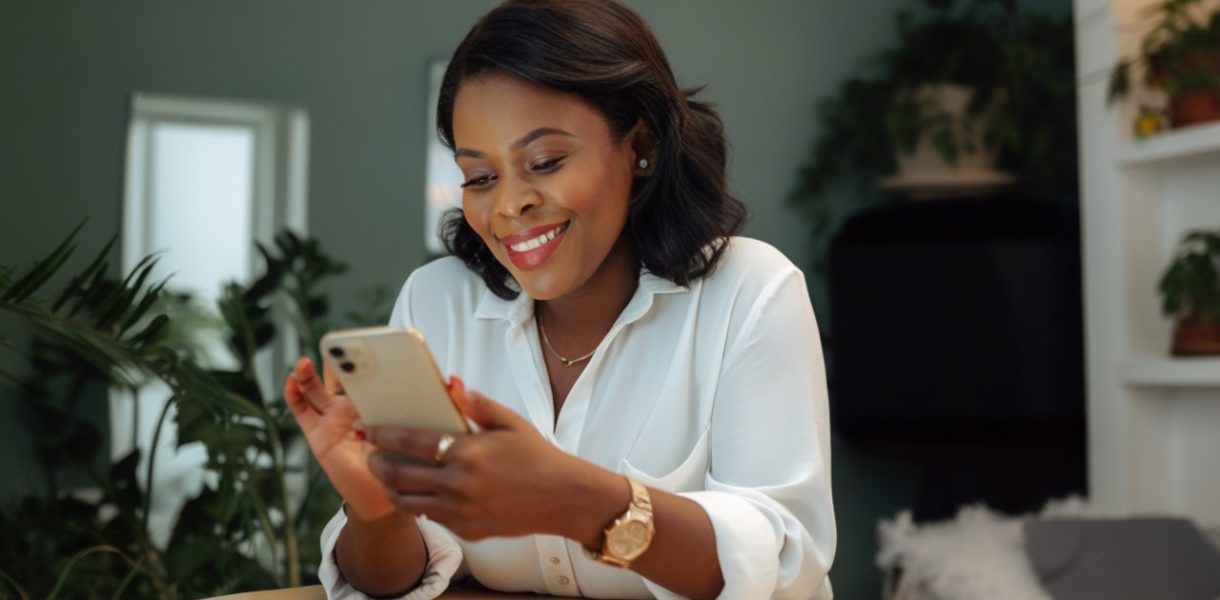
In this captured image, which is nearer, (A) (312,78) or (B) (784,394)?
(B) (784,394)

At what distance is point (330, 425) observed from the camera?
0.87 metres

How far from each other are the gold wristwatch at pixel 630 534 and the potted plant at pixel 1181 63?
6.69 ft

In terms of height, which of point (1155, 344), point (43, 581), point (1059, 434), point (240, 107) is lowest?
point (43, 581)

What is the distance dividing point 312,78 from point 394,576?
2.01 metres

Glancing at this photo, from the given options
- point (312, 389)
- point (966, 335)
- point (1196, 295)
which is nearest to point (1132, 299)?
point (1196, 295)

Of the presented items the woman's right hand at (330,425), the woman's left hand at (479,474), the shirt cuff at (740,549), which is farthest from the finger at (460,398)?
the shirt cuff at (740,549)

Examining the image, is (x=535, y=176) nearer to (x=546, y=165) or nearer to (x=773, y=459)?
(x=546, y=165)

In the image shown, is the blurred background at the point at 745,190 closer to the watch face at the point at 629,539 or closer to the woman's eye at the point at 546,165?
the woman's eye at the point at 546,165

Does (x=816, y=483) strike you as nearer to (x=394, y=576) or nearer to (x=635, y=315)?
(x=635, y=315)

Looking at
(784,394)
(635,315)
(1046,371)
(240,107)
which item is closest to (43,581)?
(240,107)

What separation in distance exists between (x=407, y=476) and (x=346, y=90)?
7.40 ft

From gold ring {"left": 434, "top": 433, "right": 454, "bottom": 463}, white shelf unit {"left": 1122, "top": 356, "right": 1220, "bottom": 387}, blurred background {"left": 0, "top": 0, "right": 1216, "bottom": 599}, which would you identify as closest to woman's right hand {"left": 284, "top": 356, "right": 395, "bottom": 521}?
gold ring {"left": 434, "top": 433, "right": 454, "bottom": 463}

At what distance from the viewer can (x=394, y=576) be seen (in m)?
1.06

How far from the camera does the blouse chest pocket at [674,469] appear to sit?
1163 millimetres
